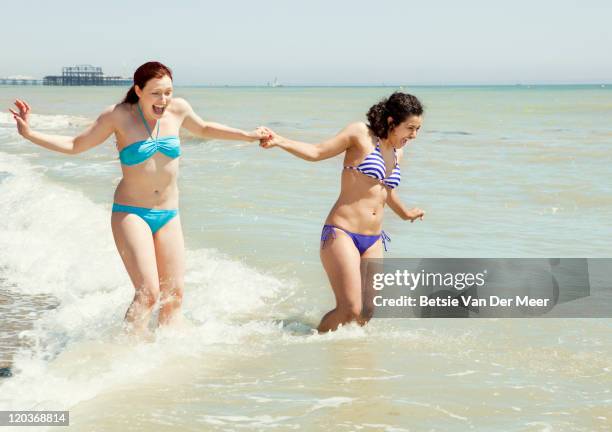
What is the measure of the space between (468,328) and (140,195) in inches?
115

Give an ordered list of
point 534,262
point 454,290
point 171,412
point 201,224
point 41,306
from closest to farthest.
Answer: point 171,412 → point 41,306 → point 454,290 → point 534,262 → point 201,224

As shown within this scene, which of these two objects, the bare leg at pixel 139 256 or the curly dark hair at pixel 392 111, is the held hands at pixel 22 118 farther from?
the curly dark hair at pixel 392 111

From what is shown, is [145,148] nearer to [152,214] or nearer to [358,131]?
[152,214]

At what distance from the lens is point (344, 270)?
6.09m

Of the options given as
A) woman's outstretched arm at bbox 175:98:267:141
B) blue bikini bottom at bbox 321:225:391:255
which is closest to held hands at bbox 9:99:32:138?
woman's outstretched arm at bbox 175:98:267:141

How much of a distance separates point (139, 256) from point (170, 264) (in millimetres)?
321

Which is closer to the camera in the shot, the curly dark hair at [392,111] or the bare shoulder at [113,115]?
the bare shoulder at [113,115]

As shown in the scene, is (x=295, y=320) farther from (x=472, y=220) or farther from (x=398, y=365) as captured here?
(x=472, y=220)

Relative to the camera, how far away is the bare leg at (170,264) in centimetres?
577

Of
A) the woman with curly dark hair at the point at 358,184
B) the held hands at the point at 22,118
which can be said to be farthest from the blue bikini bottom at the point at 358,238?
the held hands at the point at 22,118

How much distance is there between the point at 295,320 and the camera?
23.1ft

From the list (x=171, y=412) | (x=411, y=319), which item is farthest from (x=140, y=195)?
(x=411, y=319)

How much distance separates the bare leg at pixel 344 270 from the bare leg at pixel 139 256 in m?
1.29

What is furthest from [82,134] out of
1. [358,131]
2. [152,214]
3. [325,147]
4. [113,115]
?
[358,131]
